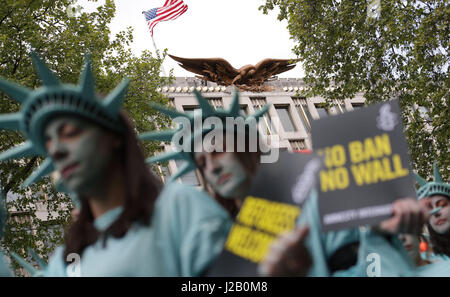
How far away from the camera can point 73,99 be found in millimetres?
2742

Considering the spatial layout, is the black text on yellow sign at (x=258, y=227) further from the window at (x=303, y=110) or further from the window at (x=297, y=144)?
the window at (x=303, y=110)

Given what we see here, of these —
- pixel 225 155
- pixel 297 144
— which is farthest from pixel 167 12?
pixel 225 155

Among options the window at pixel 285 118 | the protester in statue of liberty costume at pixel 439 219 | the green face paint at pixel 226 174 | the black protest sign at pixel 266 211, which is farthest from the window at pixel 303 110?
the black protest sign at pixel 266 211

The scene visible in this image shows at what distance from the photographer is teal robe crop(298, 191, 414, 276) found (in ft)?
9.15

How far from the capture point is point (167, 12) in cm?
2386

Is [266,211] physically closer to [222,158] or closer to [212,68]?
[222,158]

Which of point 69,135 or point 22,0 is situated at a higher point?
point 22,0

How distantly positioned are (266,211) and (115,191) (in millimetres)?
803

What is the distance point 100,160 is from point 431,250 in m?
3.71

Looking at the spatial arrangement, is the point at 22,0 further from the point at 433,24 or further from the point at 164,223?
the point at 164,223

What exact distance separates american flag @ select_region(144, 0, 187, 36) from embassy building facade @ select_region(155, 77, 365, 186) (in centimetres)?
674
